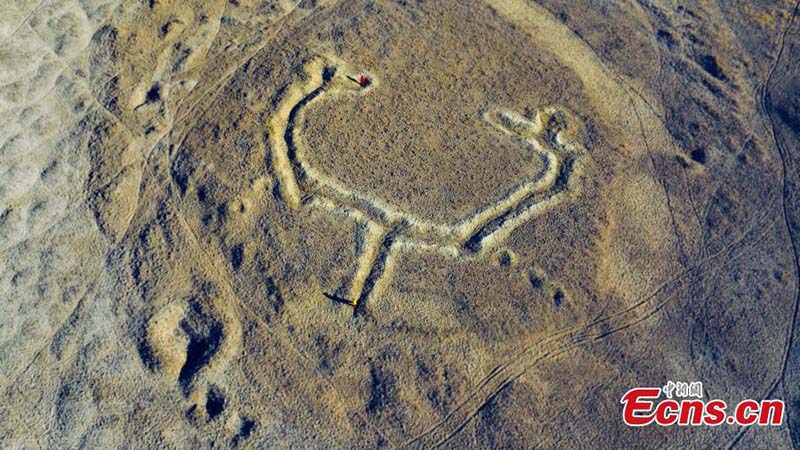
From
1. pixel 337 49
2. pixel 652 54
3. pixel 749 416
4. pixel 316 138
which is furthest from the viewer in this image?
pixel 652 54

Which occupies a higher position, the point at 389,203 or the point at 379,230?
the point at 389,203

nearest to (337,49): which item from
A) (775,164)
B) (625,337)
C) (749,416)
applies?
(625,337)

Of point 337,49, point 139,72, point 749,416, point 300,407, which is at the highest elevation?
point 337,49

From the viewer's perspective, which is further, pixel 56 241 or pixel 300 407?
pixel 56 241

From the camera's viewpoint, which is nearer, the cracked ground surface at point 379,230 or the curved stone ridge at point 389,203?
the cracked ground surface at point 379,230

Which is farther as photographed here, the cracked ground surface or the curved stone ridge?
the curved stone ridge

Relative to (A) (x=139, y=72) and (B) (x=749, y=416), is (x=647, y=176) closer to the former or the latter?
(B) (x=749, y=416)

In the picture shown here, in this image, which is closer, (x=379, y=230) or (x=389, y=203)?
(x=379, y=230)

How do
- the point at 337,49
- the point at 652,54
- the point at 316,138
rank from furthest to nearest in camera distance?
the point at 652,54, the point at 337,49, the point at 316,138
